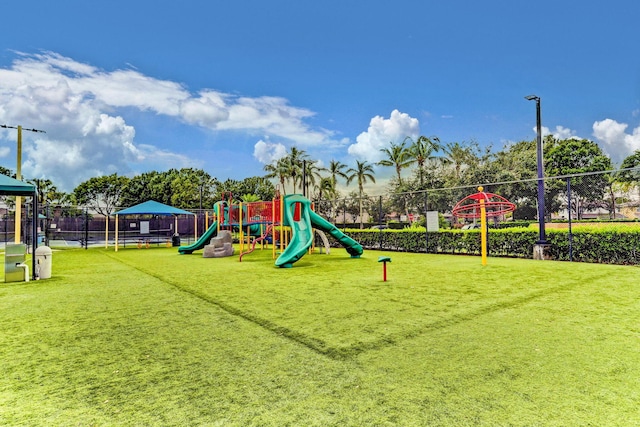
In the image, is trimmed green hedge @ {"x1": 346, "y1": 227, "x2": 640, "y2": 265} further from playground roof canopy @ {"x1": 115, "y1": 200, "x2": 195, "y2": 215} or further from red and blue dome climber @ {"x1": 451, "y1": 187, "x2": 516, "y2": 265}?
playground roof canopy @ {"x1": 115, "y1": 200, "x2": 195, "y2": 215}

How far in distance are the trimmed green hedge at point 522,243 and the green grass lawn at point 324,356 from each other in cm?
436

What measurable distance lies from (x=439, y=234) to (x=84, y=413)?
13428 millimetres

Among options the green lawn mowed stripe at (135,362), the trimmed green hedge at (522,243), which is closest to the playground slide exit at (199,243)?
the trimmed green hedge at (522,243)

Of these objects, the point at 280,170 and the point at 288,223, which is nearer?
the point at 288,223

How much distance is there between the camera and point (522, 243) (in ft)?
39.3

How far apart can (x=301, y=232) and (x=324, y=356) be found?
7851 mm

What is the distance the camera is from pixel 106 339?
3.81 m

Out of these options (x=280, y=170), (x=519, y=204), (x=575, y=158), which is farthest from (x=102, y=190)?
(x=575, y=158)

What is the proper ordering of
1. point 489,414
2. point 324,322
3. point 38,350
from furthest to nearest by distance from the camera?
point 324,322
point 38,350
point 489,414

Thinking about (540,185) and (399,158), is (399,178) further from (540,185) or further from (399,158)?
(540,185)

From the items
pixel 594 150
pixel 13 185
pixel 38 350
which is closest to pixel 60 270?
pixel 13 185

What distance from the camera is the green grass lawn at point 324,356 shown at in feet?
7.55

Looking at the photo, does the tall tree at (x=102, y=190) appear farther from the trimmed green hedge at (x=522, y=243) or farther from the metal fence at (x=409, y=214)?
the trimmed green hedge at (x=522, y=243)

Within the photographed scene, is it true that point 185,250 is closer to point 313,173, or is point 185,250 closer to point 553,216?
point 553,216
